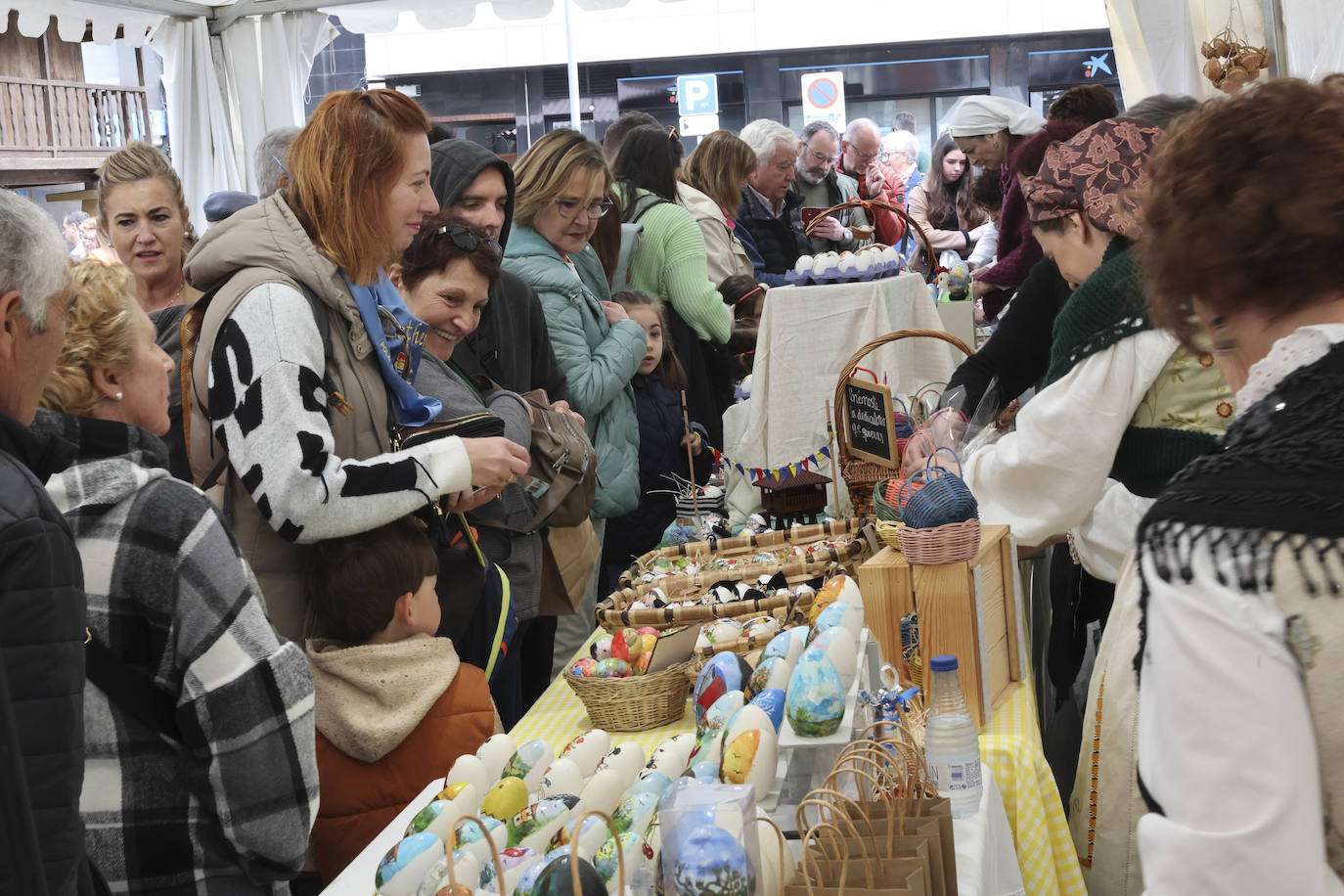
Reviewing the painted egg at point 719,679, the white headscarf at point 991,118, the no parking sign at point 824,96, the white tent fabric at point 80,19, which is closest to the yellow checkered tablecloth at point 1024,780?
the painted egg at point 719,679

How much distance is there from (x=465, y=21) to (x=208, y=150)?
1632 millimetres

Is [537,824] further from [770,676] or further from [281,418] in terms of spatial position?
[281,418]

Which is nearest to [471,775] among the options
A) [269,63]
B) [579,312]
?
[579,312]

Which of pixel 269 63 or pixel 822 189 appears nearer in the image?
pixel 822 189

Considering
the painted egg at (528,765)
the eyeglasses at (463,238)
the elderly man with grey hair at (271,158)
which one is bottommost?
the painted egg at (528,765)

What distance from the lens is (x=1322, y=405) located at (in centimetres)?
94

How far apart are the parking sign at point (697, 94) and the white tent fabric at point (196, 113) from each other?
174 inches

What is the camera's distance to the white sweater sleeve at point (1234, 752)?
2.96 ft

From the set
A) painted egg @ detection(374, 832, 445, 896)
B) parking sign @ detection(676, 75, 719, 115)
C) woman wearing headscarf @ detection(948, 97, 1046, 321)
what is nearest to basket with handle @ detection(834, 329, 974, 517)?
woman wearing headscarf @ detection(948, 97, 1046, 321)

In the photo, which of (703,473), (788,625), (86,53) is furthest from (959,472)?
(86,53)

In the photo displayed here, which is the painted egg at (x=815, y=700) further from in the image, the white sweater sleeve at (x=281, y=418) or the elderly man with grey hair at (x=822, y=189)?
the elderly man with grey hair at (x=822, y=189)

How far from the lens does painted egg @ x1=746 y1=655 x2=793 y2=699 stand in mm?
1849

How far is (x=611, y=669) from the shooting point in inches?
82.2

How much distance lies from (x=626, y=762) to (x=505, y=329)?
160 cm
